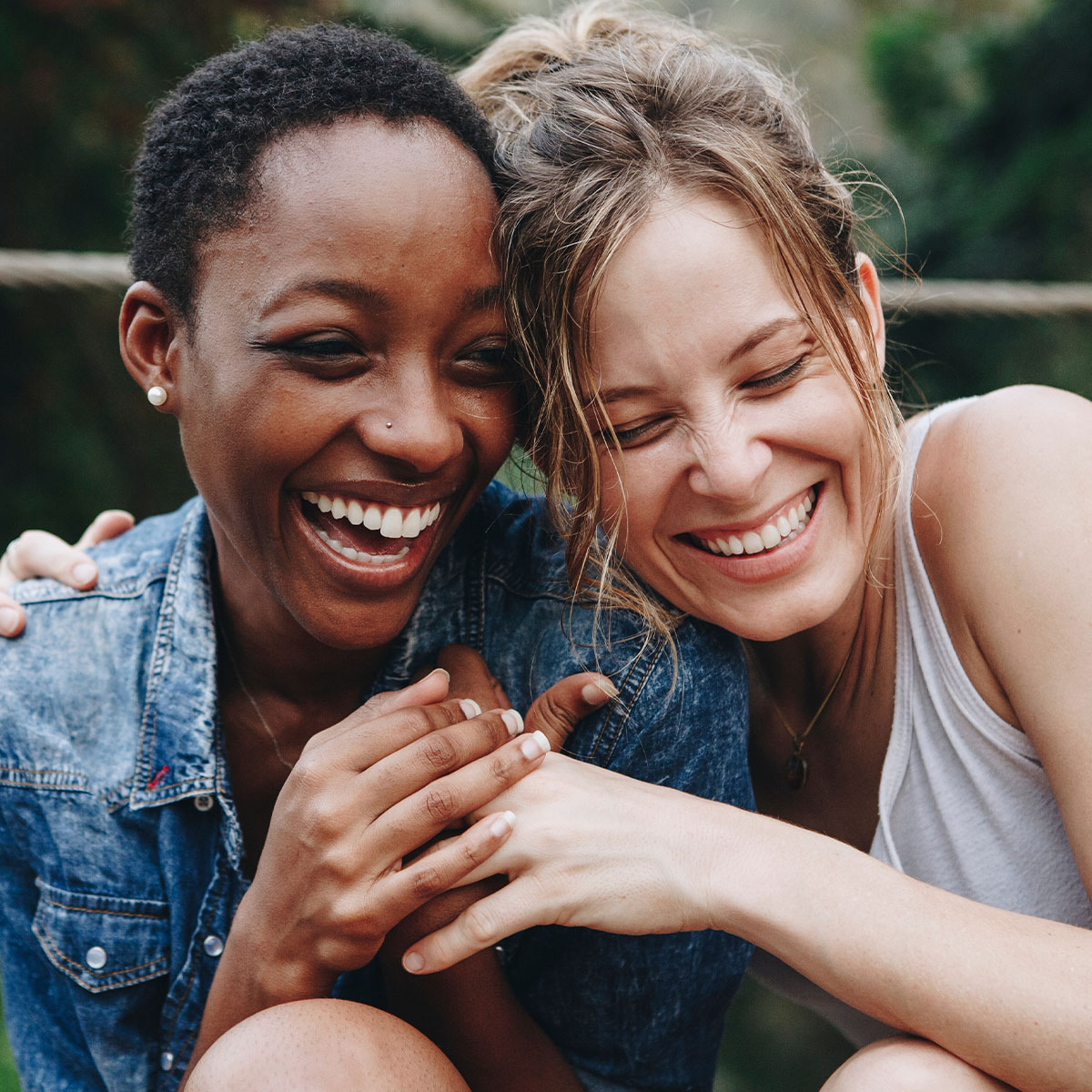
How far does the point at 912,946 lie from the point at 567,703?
1.96 feet

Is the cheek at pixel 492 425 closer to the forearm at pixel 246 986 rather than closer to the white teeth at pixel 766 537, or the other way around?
the white teeth at pixel 766 537

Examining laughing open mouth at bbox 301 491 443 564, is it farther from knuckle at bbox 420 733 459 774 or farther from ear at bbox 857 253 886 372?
ear at bbox 857 253 886 372

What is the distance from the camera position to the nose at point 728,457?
1.66m

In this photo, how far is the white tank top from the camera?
180cm

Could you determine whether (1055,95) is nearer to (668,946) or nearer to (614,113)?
(614,113)

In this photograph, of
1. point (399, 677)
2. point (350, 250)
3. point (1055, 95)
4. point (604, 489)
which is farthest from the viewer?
point (1055, 95)

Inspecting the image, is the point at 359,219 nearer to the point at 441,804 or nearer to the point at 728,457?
the point at 728,457

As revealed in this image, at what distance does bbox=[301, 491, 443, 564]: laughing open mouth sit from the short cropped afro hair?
0.36 meters

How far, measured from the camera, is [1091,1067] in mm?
1394

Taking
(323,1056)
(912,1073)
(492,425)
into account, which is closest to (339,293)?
(492,425)

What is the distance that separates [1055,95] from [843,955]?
5021 millimetres

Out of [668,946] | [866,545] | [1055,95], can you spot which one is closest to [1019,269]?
[1055,95]

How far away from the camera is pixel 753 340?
167 centimetres

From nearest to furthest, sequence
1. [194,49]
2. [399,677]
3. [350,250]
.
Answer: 1. [350,250]
2. [399,677]
3. [194,49]
